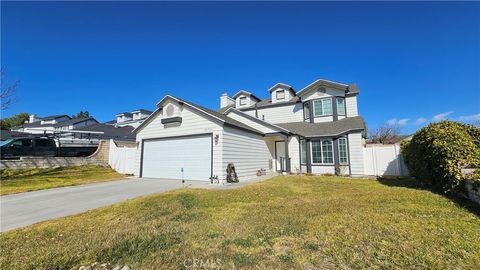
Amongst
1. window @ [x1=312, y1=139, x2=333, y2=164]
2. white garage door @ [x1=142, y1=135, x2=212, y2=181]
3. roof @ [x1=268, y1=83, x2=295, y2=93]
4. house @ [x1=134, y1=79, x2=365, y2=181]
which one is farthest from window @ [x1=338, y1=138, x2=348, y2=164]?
white garage door @ [x1=142, y1=135, x2=212, y2=181]

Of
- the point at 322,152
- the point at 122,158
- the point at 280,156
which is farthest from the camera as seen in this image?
the point at 280,156

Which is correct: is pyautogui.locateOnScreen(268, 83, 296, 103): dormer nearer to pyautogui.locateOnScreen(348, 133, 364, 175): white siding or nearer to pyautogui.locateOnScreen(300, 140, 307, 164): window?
pyautogui.locateOnScreen(300, 140, 307, 164): window

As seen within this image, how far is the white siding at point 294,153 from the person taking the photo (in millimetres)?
16172

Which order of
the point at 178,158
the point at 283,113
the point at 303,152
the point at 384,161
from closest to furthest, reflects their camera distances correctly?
the point at 178,158 < the point at 384,161 < the point at 303,152 < the point at 283,113

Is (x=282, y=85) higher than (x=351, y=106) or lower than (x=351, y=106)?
higher

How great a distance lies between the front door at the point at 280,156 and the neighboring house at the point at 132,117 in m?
33.4

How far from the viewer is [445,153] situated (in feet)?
22.3

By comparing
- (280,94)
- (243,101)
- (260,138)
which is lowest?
(260,138)

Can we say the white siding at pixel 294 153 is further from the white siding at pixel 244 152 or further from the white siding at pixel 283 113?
the white siding at pixel 283 113

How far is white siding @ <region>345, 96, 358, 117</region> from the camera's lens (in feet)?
57.5

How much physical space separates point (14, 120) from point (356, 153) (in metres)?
69.3

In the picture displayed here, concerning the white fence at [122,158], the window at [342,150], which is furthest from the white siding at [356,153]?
the white fence at [122,158]

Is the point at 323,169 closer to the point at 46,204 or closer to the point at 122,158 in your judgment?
the point at 46,204

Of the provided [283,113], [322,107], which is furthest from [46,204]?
[322,107]
